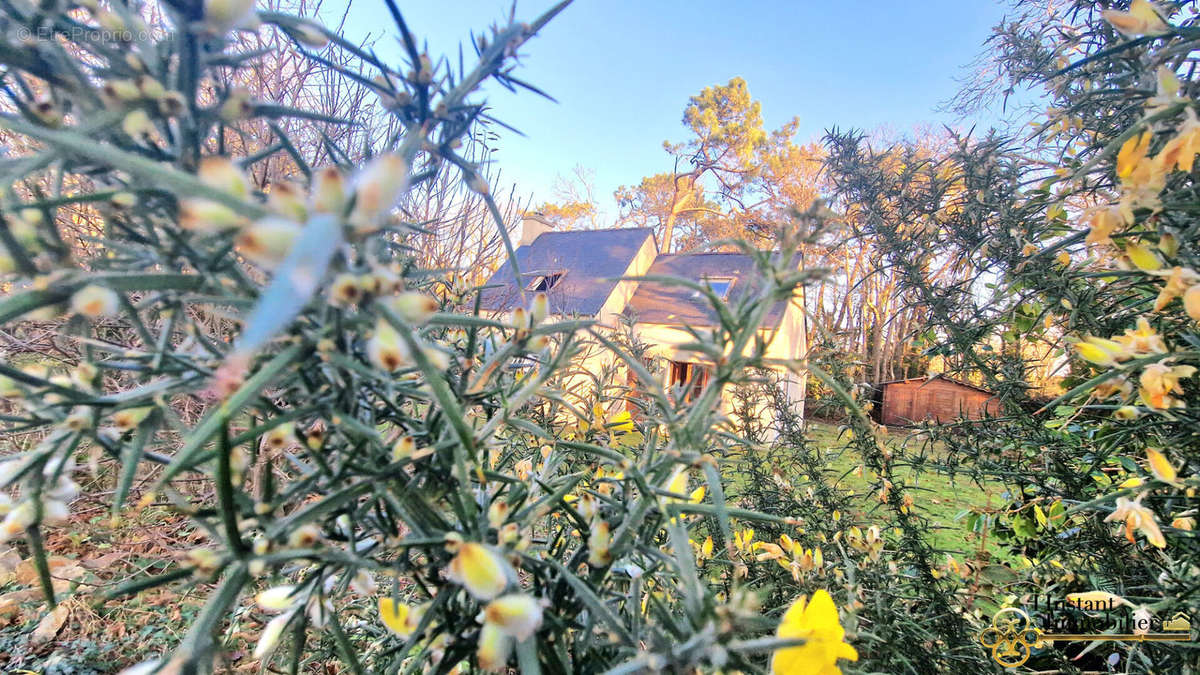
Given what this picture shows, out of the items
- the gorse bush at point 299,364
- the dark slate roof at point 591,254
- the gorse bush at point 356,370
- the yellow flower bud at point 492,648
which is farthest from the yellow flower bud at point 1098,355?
the dark slate roof at point 591,254

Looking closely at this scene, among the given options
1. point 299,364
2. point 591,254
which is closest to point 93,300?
point 299,364

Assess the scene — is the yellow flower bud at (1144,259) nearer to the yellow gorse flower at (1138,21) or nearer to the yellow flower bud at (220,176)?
the yellow gorse flower at (1138,21)

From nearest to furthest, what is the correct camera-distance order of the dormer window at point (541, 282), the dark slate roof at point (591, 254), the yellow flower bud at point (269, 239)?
the yellow flower bud at point (269, 239) → the dormer window at point (541, 282) → the dark slate roof at point (591, 254)

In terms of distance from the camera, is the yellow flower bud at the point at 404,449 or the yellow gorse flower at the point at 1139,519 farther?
the yellow gorse flower at the point at 1139,519

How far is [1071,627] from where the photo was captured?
1.20 m

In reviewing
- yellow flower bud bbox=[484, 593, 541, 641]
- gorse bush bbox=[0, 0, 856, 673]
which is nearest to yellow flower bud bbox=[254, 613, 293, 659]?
gorse bush bbox=[0, 0, 856, 673]

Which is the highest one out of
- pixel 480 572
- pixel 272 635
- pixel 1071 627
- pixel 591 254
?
pixel 591 254

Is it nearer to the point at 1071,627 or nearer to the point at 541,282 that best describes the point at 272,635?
the point at 1071,627

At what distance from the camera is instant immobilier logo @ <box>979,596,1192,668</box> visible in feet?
2.51

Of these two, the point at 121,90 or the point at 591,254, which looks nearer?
the point at 121,90

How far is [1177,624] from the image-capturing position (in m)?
0.76

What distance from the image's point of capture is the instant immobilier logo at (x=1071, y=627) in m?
0.76

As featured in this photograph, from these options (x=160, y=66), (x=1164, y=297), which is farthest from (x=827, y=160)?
(x=160, y=66)

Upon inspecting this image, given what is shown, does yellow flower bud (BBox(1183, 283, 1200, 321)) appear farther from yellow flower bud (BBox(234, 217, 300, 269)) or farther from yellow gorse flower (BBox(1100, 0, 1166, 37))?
yellow flower bud (BBox(234, 217, 300, 269))
